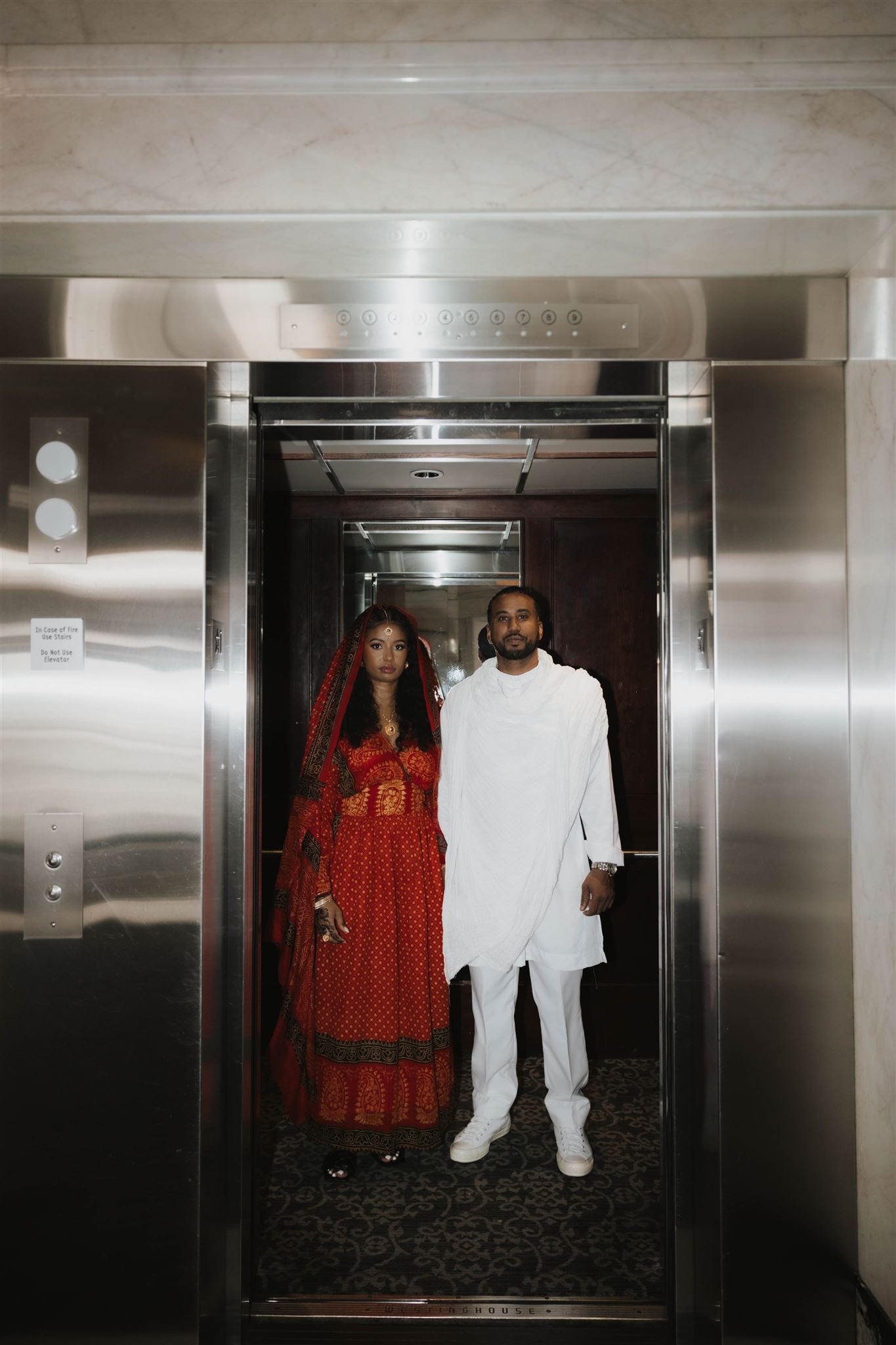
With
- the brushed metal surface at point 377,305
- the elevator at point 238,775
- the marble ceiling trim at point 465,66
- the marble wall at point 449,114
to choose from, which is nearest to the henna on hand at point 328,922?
the elevator at point 238,775

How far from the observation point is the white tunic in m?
2.41

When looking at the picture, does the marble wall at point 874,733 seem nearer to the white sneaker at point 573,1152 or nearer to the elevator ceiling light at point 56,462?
the white sneaker at point 573,1152

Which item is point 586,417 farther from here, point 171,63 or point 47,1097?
point 47,1097

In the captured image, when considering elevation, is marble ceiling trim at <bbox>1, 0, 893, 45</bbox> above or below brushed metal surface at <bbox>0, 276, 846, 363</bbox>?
above

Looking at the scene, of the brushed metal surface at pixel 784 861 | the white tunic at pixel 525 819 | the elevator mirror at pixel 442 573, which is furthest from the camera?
the elevator mirror at pixel 442 573

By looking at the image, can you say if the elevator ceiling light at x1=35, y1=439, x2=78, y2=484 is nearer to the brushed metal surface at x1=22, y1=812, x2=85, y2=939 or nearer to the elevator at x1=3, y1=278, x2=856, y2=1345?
the elevator at x1=3, y1=278, x2=856, y2=1345

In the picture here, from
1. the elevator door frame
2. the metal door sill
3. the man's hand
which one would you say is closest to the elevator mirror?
the man's hand

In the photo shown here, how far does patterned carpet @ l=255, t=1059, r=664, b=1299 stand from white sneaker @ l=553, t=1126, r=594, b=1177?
0.03 m

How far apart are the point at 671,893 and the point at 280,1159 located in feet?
5.08

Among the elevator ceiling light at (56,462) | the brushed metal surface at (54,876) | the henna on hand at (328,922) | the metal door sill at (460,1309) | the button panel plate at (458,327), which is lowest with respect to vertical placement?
the metal door sill at (460,1309)

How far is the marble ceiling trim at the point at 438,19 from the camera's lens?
1404mm

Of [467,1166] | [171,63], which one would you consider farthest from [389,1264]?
[171,63]

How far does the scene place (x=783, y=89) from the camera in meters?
1.43

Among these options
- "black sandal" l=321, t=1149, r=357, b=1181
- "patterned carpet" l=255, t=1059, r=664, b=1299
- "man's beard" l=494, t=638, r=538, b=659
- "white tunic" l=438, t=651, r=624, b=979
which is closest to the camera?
"patterned carpet" l=255, t=1059, r=664, b=1299
